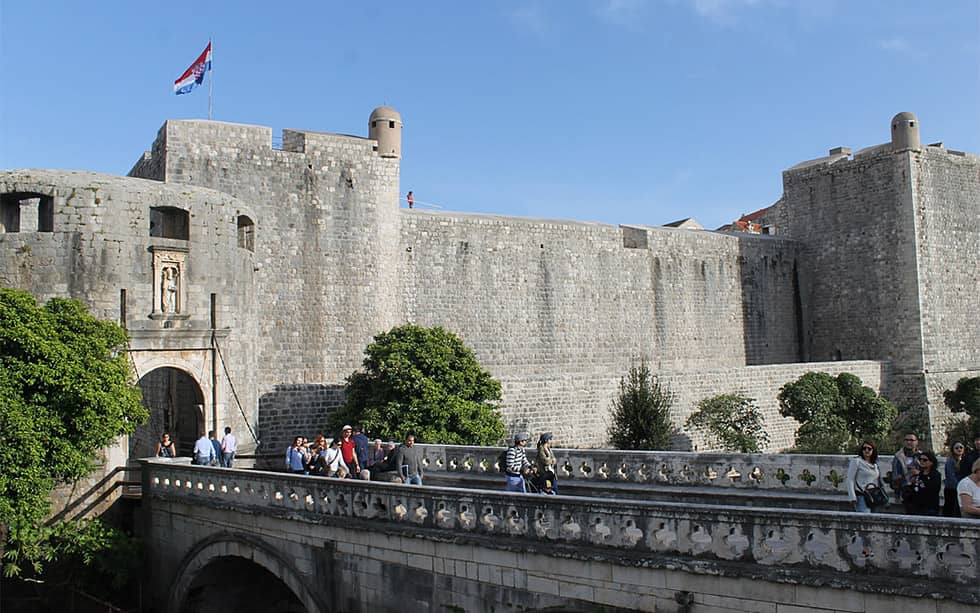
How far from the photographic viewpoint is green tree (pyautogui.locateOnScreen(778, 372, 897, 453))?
26531 millimetres

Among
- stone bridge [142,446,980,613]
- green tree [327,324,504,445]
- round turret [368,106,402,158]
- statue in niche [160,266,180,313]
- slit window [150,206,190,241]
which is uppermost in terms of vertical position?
round turret [368,106,402,158]

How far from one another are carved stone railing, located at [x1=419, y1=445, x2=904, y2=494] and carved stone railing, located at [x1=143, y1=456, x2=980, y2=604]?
10.7ft

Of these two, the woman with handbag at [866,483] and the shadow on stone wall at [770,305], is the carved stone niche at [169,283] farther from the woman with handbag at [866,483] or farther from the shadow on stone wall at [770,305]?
the shadow on stone wall at [770,305]

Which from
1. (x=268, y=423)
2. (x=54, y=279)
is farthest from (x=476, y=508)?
(x=268, y=423)

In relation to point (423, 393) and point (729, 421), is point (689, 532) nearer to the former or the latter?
point (423, 393)

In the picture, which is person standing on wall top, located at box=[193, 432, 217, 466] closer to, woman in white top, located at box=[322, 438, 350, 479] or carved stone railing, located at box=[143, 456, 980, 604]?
woman in white top, located at box=[322, 438, 350, 479]

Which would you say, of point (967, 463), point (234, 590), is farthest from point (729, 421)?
point (967, 463)

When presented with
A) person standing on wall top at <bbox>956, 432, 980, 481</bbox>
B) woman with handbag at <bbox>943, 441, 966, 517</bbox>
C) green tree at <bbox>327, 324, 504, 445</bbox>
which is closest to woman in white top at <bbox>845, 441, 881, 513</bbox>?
woman with handbag at <bbox>943, 441, 966, 517</bbox>

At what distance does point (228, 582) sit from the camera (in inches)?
571

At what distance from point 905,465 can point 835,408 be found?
19734 mm

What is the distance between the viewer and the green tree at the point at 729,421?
2491 centimetres

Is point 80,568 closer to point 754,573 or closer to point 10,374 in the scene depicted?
point 10,374

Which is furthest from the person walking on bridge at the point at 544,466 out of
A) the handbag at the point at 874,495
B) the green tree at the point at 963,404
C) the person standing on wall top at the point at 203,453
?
the green tree at the point at 963,404

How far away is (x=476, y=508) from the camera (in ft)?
32.0
